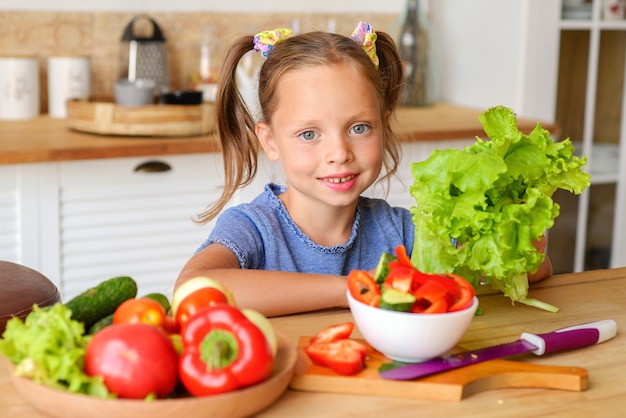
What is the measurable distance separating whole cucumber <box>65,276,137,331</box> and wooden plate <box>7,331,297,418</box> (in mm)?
132

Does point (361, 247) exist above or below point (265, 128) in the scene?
below

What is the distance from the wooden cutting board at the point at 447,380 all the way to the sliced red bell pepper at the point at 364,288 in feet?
0.26

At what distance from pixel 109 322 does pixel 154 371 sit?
18 cm

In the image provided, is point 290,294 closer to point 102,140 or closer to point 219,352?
point 219,352

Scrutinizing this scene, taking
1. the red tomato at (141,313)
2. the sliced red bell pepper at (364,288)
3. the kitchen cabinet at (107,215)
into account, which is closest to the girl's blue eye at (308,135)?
the sliced red bell pepper at (364,288)

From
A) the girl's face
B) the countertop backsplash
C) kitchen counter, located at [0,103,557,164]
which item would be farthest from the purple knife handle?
the countertop backsplash

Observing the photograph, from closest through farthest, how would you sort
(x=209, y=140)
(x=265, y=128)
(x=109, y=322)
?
(x=109, y=322) → (x=265, y=128) → (x=209, y=140)

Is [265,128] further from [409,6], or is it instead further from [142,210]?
[409,6]

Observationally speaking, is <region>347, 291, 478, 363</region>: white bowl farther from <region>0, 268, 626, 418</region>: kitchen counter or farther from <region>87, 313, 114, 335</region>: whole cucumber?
<region>87, 313, 114, 335</region>: whole cucumber

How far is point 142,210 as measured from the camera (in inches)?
108

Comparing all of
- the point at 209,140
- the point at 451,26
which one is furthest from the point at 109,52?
the point at 451,26

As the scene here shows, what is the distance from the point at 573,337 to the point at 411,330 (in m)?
0.28

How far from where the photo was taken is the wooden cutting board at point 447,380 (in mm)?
1073

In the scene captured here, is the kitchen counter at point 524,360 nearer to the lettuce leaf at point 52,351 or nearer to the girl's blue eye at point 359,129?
the lettuce leaf at point 52,351
